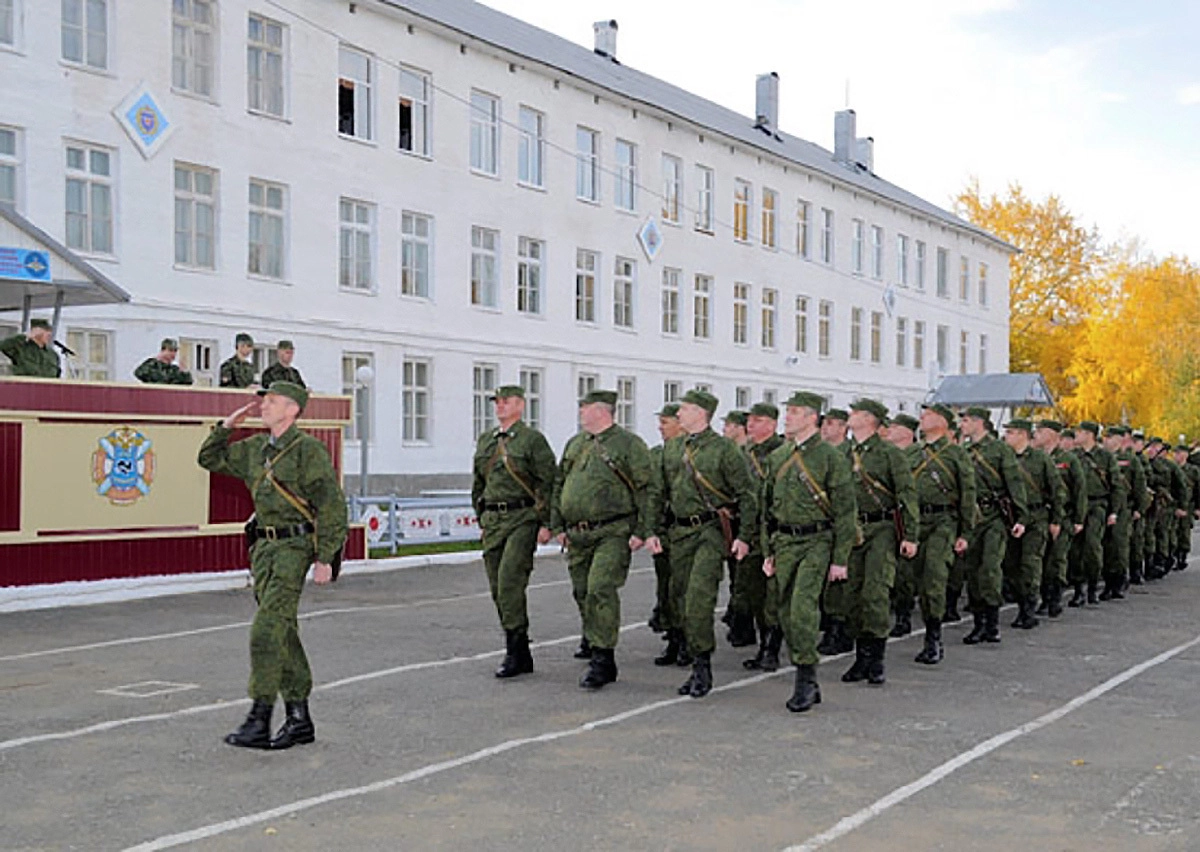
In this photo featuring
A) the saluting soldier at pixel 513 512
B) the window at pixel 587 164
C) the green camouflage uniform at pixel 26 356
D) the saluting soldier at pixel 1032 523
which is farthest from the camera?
the window at pixel 587 164

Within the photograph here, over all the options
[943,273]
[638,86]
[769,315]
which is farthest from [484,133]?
[943,273]

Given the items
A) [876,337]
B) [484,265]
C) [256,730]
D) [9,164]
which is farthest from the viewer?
[876,337]

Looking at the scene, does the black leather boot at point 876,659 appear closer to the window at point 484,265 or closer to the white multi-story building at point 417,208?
the white multi-story building at point 417,208

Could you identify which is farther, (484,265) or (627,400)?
(627,400)

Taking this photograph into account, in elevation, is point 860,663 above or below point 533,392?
below

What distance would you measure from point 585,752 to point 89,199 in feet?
59.9

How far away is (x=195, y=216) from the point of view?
2516 centimetres

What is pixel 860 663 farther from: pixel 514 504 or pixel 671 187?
pixel 671 187

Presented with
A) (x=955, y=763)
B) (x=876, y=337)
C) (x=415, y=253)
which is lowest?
(x=955, y=763)

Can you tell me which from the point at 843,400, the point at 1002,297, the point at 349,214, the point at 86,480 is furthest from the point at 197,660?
the point at 1002,297

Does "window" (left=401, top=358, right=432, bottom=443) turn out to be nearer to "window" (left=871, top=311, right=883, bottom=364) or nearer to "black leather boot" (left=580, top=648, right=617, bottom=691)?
"black leather boot" (left=580, top=648, right=617, bottom=691)

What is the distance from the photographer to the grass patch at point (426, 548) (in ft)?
66.7

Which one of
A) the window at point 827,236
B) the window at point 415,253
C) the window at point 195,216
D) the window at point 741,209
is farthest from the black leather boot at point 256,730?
the window at point 827,236

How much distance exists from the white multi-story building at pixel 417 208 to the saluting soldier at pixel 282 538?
52.5ft
